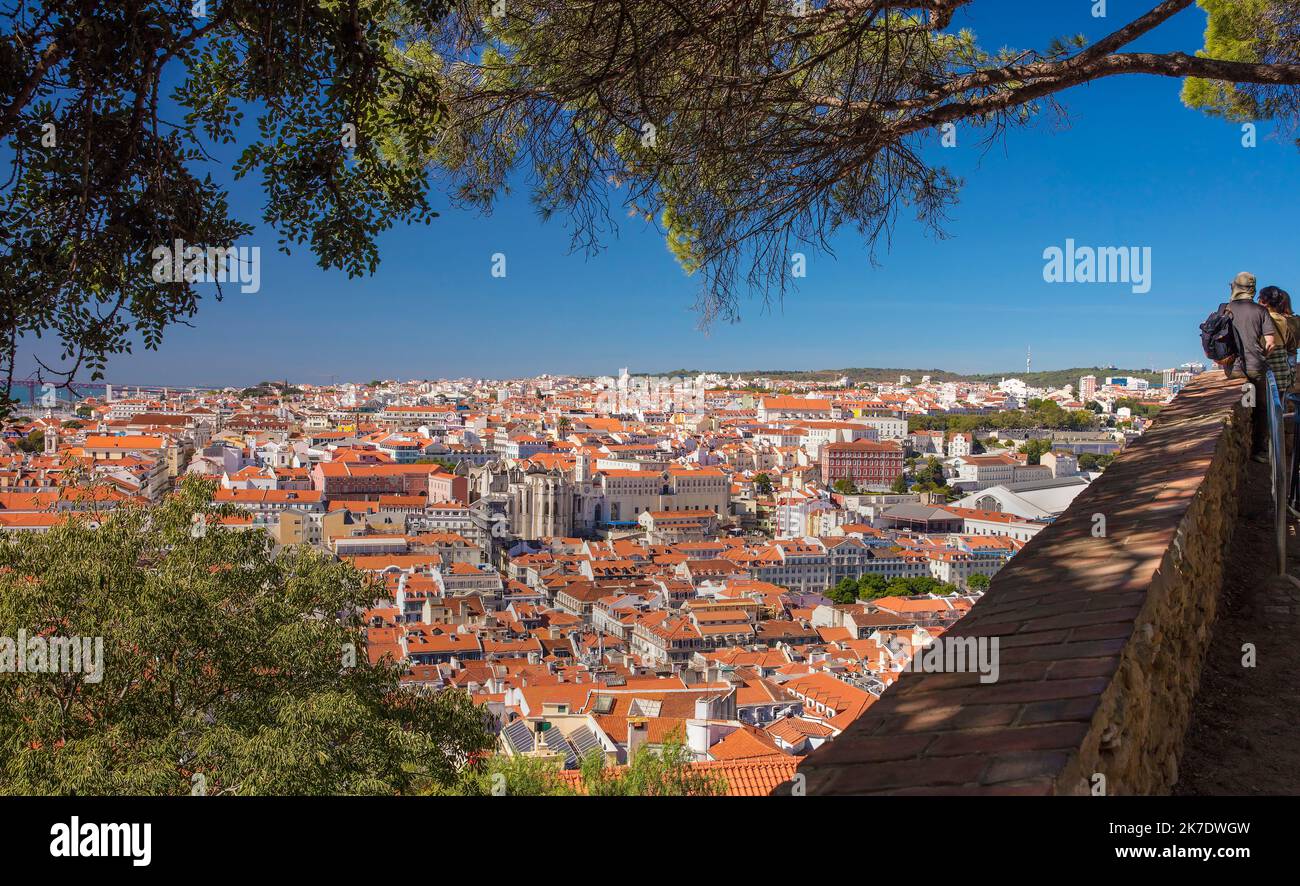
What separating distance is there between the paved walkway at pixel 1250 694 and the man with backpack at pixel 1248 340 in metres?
0.63

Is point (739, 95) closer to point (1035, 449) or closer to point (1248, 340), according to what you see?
point (1248, 340)

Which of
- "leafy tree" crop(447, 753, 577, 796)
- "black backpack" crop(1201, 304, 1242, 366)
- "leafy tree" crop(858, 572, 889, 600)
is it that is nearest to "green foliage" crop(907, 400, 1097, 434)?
"leafy tree" crop(858, 572, 889, 600)

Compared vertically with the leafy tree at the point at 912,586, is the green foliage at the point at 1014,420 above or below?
above

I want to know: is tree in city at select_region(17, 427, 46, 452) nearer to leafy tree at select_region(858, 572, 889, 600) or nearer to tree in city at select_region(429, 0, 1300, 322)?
leafy tree at select_region(858, 572, 889, 600)

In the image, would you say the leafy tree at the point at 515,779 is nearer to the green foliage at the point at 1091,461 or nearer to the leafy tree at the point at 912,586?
the leafy tree at the point at 912,586

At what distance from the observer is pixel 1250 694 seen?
64.1 inches

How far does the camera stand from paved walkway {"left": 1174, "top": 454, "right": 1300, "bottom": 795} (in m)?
1.36

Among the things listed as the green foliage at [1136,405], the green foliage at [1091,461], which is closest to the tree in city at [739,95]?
the green foliage at [1091,461]

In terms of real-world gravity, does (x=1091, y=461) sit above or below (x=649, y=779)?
above

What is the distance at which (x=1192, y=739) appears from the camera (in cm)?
147

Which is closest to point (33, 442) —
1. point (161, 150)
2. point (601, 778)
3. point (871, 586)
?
point (871, 586)

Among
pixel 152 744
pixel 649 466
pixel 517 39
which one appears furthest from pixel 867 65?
pixel 649 466

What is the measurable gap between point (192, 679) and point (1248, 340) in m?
4.53

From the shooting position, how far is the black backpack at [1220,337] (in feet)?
10.2
